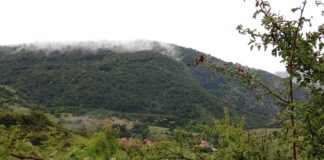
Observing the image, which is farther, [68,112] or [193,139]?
[68,112]

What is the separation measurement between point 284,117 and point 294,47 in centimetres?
71

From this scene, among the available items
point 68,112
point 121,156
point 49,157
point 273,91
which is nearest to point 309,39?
point 273,91

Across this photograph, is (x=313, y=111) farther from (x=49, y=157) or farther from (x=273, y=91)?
(x=49, y=157)

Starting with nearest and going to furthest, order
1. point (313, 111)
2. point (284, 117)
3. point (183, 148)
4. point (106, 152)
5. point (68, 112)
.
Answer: point (313, 111) < point (284, 117) < point (106, 152) < point (183, 148) < point (68, 112)

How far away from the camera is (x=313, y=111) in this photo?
15.2ft

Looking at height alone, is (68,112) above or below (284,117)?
below

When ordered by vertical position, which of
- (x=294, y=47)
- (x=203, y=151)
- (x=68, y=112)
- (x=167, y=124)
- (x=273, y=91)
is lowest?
(x=68, y=112)

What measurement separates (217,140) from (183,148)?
0.45m

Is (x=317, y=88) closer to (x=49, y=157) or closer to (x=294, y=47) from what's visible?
(x=294, y=47)

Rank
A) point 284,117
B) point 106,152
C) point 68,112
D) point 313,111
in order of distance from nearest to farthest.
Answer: point 313,111, point 284,117, point 106,152, point 68,112

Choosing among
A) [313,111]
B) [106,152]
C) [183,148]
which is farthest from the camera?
[183,148]

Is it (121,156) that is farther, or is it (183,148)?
(183,148)

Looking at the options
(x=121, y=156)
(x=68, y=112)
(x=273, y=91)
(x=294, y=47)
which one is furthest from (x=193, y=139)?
(x=68, y=112)

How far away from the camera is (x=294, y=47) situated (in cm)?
484
